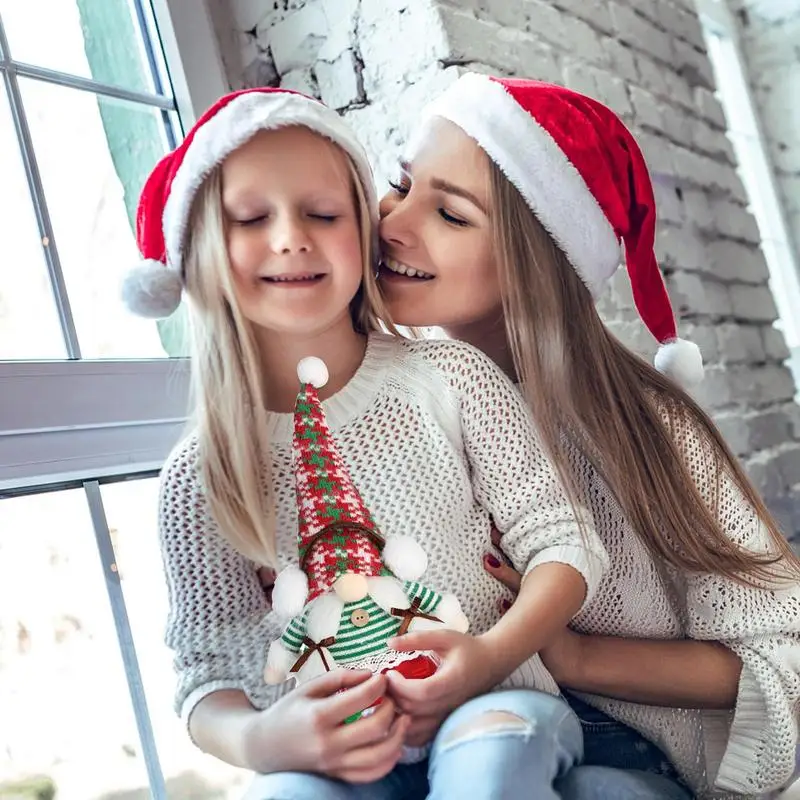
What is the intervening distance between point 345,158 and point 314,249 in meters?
0.12

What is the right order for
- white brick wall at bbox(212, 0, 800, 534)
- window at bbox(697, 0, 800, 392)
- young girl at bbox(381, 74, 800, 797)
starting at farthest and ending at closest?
window at bbox(697, 0, 800, 392) → white brick wall at bbox(212, 0, 800, 534) → young girl at bbox(381, 74, 800, 797)

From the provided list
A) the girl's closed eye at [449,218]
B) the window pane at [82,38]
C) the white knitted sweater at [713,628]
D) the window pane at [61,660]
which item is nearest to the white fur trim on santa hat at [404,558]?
the white knitted sweater at [713,628]

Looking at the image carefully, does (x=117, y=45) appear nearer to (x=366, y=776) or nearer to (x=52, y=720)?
(x=52, y=720)

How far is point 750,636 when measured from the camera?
88cm

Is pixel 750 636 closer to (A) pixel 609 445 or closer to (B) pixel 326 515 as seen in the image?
(A) pixel 609 445

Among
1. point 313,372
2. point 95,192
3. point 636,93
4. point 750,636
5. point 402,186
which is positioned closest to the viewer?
point 313,372

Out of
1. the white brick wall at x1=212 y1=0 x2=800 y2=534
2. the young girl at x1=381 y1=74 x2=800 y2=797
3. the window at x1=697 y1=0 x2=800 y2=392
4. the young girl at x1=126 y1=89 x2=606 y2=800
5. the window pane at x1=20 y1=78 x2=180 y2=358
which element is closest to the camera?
the young girl at x1=126 y1=89 x2=606 y2=800

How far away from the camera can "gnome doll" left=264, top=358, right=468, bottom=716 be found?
2.22 feet

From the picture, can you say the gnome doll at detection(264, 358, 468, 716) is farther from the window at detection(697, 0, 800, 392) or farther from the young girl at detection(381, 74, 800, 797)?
the window at detection(697, 0, 800, 392)

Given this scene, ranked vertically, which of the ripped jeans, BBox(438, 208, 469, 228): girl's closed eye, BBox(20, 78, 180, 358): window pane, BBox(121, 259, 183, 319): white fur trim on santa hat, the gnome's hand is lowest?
the ripped jeans

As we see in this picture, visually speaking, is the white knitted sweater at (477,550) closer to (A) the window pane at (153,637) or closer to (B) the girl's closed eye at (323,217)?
(B) the girl's closed eye at (323,217)

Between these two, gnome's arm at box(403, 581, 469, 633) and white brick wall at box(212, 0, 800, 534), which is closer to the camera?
gnome's arm at box(403, 581, 469, 633)

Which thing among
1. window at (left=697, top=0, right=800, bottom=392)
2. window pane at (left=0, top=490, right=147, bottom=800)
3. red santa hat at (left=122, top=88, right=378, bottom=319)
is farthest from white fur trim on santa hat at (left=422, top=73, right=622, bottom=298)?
window at (left=697, top=0, right=800, bottom=392)

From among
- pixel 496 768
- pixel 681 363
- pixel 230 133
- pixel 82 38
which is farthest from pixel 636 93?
pixel 496 768
